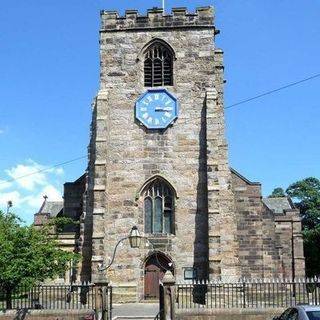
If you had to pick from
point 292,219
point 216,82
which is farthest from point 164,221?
point 292,219

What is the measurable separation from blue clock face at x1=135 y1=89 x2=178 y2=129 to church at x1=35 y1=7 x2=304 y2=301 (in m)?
0.05

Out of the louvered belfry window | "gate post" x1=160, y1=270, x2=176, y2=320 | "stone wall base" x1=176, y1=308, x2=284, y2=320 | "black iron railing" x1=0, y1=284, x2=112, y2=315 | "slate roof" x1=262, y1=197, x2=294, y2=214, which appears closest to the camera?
"gate post" x1=160, y1=270, x2=176, y2=320

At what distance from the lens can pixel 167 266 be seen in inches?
1077

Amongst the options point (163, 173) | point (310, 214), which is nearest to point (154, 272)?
point (163, 173)

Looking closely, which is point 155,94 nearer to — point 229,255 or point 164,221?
point 164,221

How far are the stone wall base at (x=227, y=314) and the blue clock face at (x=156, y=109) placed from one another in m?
12.0

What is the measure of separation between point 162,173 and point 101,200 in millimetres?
3418

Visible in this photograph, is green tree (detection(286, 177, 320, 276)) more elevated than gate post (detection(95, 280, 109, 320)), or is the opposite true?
green tree (detection(286, 177, 320, 276))

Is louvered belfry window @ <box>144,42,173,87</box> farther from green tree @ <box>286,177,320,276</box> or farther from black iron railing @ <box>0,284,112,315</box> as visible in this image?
green tree @ <box>286,177,320,276</box>

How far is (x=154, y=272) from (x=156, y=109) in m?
8.27

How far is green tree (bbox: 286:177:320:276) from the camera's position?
52.2 metres

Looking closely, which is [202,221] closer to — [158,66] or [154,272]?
[154,272]

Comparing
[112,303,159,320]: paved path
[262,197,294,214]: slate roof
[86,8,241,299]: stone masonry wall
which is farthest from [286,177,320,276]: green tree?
[112,303,159,320]: paved path

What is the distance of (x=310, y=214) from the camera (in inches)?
2229
